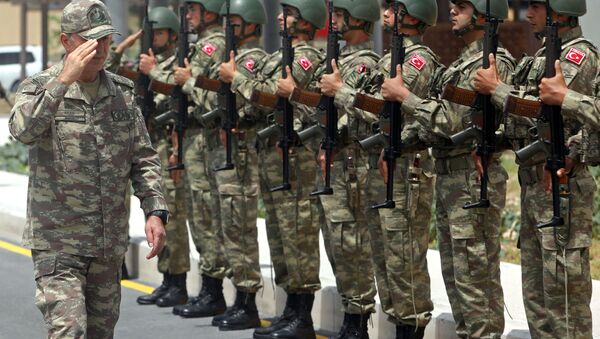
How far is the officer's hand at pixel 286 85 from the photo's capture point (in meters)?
9.62

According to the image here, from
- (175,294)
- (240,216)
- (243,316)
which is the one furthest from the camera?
(175,294)

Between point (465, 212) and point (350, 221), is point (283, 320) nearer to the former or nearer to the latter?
point (350, 221)

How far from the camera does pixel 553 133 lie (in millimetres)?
7430

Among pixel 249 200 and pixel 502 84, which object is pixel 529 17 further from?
pixel 249 200

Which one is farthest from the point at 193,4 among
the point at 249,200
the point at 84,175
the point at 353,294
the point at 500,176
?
the point at 84,175

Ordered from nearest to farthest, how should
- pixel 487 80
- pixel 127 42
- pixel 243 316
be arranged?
pixel 487 80 < pixel 243 316 < pixel 127 42

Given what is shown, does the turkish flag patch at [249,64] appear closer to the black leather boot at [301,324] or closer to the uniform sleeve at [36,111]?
the black leather boot at [301,324]

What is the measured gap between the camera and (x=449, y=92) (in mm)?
7953

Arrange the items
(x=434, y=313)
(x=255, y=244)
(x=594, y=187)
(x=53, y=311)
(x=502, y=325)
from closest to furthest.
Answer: (x=53, y=311) < (x=594, y=187) < (x=502, y=325) < (x=434, y=313) < (x=255, y=244)

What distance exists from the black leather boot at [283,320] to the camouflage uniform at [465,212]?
1.88 meters

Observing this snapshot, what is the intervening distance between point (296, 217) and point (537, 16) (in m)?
2.78

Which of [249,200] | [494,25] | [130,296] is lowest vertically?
[130,296]

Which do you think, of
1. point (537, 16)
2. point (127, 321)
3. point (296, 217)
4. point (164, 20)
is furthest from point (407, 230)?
point (164, 20)

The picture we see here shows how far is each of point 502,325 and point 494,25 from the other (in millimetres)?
1618
